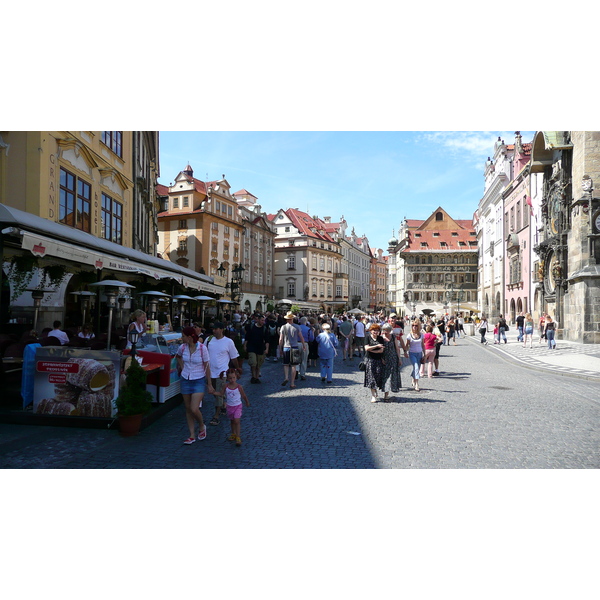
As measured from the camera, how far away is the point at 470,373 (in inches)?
608

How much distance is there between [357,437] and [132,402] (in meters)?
3.33

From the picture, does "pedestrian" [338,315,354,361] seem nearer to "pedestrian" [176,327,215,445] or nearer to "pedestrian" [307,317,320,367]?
"pedestrian" [307,317,320,367]

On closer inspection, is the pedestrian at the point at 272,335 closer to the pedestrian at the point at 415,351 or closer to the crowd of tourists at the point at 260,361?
the crowd of tourists at the point at 260,361

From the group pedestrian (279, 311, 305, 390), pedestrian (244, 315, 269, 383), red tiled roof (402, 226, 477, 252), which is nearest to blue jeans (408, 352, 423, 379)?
pedestrian (279, 311, 305, 390)

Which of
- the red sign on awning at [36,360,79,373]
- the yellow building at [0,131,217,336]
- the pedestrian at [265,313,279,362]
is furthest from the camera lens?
the pedestrian at [265,313,279,362]

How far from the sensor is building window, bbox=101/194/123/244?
68.9ft

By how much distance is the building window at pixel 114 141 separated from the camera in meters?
20.6

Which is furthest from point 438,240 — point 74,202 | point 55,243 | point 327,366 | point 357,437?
point 55,243

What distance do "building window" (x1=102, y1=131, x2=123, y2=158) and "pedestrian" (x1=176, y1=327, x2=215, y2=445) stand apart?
52.8 ft

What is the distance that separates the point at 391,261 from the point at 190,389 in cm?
10187

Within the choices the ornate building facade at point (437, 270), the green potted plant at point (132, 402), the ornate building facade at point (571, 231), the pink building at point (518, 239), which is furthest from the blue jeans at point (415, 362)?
the ornate building facade at point (437, 270)

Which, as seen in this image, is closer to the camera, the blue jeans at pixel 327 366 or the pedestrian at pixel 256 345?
the pedestrian at pixel 256 345

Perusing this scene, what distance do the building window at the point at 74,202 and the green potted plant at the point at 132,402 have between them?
1140 cm

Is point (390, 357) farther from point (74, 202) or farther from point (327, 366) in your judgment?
point (74, 202)
